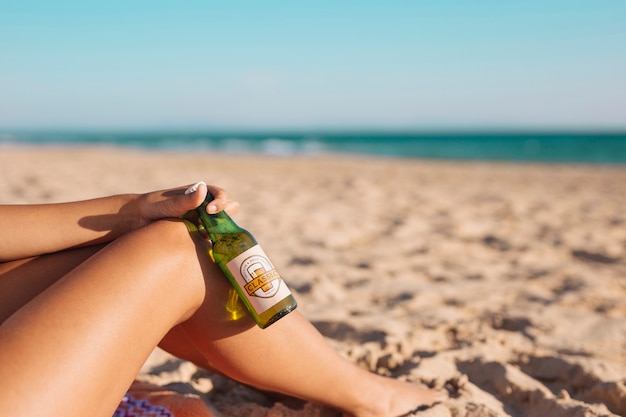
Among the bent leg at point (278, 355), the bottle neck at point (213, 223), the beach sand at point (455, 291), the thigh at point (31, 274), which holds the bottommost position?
the beach sand at point (455, 291)

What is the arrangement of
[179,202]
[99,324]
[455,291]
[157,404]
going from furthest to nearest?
1. [455,291]
2. [157,404]
3. [179,202]
4. [99,324]

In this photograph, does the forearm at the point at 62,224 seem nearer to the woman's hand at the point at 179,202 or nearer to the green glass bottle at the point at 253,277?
the woman's hand at the point at 179,202

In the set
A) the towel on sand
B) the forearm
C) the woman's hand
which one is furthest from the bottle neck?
the towel on sand

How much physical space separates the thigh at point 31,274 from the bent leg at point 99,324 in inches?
9.4

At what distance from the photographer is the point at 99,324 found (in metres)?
1.13

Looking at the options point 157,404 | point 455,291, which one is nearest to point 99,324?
point 157,404

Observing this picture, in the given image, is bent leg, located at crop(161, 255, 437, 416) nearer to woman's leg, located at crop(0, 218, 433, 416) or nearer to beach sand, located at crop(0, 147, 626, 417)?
woman's leg, located at crop(0, 218, 433, 416)

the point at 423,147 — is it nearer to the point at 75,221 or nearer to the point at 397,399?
the point at 397,399

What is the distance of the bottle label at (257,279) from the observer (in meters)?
1.26

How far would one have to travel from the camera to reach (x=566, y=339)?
2469mm

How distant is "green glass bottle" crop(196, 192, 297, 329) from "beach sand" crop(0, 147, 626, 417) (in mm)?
619

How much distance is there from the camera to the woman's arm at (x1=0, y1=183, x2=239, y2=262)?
1.45 m

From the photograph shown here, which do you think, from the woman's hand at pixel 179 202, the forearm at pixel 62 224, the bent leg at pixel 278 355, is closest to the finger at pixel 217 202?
the woman's hand at pixel 179 202

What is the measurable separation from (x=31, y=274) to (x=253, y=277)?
61cm
